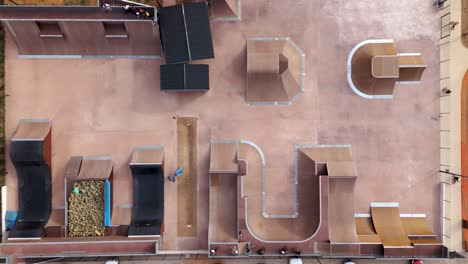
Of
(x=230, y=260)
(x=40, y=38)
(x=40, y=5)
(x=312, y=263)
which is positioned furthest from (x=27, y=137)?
(x=312, y=263)

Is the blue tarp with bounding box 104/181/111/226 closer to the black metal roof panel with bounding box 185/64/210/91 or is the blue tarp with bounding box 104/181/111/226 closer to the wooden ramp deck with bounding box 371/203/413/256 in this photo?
the black metal roof panel with bounding box 185/64/210/91

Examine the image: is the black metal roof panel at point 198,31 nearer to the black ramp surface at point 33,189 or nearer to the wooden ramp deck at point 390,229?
the black ramp surface at point 33,189

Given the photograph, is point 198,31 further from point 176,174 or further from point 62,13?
point 176,174

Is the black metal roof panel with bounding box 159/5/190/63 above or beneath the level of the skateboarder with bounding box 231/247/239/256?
above

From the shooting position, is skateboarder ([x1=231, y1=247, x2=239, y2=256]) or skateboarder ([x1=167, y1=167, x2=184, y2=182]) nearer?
skateboarder ([x1=231, y1=247, x2=239, y2=256])

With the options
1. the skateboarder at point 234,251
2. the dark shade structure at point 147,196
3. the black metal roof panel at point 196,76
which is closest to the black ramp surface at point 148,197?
the dark shade structure at point 147,196

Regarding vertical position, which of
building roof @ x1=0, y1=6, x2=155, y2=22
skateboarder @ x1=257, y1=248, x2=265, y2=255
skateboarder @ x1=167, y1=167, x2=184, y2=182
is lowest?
skateboarder @ x1=257, y1=248, x2=265, y2=255

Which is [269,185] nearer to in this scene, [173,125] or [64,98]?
[173,125]

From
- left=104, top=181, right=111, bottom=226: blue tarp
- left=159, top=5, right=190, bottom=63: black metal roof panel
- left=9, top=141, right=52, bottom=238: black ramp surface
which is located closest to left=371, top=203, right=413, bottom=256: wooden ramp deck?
left=159, top=5, right=190, bottom=63: black metal roof panel
